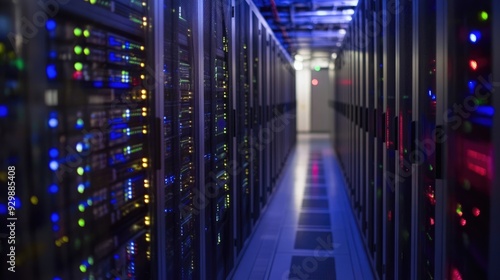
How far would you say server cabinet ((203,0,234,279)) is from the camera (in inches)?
104

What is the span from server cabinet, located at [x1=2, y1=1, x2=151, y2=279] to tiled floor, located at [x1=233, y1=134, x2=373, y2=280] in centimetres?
190

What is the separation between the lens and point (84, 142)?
4.22 ft

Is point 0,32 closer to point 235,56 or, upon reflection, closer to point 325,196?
point 235,56

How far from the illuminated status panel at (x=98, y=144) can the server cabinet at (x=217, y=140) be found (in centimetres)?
95

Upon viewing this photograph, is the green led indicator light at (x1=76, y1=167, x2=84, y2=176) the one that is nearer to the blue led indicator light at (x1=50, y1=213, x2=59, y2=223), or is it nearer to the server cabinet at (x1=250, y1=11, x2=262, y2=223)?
the blue led indicator light at (x1=50, y1=213, x2=59, y2=223)

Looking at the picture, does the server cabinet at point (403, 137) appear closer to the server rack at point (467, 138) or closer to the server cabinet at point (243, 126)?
the server rack at point (467, 138)

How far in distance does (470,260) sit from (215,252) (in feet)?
5.26

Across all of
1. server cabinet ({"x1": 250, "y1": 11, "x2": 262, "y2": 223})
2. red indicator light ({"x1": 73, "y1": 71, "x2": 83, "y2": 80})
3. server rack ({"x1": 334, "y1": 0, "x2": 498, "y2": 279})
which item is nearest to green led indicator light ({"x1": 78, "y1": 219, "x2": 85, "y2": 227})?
red indicator light ({"x1": 73, "y1": 71, "x2": 83, "y2": 80})

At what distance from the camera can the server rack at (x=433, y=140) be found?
4.29ft

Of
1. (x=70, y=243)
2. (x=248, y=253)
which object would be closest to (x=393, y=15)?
(x=70, y=243)

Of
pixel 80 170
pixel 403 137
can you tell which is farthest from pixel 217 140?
pixel 80 170

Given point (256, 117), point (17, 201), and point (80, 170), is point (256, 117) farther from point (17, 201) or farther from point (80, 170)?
point (17, 201)

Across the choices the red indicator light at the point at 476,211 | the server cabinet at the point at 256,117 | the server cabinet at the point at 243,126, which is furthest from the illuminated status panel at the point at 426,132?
the server cabinet at the point at 256,117

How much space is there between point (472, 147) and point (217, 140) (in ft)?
5.73
